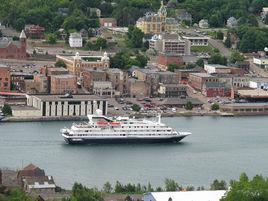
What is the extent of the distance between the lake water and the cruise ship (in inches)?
8.2

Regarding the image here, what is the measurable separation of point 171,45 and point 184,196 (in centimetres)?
1645

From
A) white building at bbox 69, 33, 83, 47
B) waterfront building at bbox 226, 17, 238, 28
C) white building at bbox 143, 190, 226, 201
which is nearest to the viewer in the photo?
white building at bbox 143, 190, 226, 201

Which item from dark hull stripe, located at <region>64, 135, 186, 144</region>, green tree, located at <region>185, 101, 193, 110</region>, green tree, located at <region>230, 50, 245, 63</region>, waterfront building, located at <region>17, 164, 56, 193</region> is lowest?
dark hull stripe, located at <region>64, 135, 186, 144</region>

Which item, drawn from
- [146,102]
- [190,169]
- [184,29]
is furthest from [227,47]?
[190,169]

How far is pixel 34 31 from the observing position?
110 ft

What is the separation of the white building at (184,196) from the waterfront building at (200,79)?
11.6 meters

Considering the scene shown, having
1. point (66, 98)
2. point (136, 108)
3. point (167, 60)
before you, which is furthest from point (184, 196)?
point (167, 60)

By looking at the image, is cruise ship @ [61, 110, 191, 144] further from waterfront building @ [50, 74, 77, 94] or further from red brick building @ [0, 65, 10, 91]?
red brick building @ [0, 65, 10, 91]

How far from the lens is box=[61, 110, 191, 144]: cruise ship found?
21.7 m

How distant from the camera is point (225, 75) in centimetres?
2845

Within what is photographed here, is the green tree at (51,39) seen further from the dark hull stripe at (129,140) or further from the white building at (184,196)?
the white building at (184,196)

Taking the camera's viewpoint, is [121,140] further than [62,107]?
No

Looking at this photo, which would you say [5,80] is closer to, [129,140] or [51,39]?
[129,140]

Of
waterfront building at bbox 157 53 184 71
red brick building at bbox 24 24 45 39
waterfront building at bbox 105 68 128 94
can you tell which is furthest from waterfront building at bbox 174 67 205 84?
red brick building at bbox 24 24 45 39
